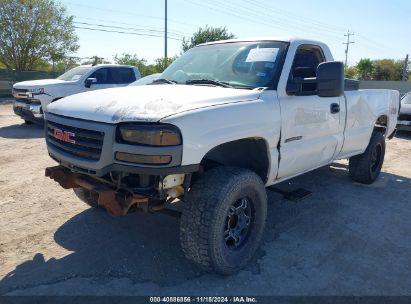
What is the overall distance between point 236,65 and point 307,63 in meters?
0.97

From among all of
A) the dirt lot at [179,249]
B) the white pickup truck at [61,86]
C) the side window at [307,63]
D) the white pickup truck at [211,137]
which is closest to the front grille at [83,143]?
the white pickup truck at [211,137]

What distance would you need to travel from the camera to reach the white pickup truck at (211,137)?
2.70 meters

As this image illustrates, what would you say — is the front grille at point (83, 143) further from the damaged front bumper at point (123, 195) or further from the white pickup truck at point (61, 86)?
the white pickup truck at point (61, 86)

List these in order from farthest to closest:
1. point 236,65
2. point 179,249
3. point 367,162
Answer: point 367,162
point 236,65
point 179,249

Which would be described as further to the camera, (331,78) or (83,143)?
(331,78)

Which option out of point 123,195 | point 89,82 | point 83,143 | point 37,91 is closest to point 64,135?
point 83,143

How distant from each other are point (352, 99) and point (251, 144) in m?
2.00

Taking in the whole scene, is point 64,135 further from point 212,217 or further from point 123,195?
point 212,217

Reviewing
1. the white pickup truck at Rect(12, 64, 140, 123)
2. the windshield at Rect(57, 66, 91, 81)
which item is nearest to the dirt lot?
the white pickup truck at Rect(12, 64, 140, 123)

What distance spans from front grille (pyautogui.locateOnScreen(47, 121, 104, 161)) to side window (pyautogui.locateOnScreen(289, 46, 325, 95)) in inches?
78.2

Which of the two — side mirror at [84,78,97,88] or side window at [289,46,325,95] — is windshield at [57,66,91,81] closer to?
side mirror at [84,78,97,88]

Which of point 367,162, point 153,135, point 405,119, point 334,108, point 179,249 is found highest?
point 334,108

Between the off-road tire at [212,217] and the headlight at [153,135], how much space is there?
543 millimetres

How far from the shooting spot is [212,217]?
2895mm
